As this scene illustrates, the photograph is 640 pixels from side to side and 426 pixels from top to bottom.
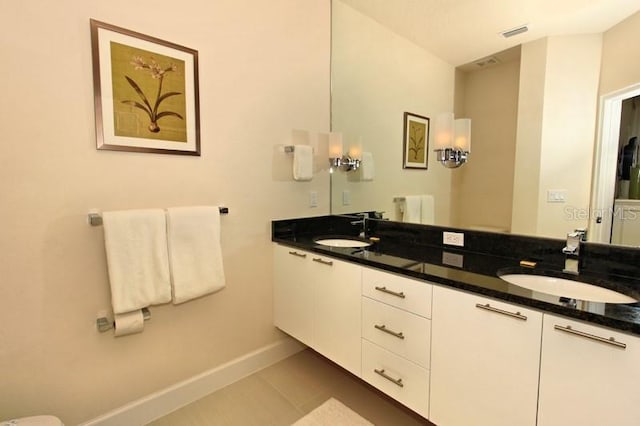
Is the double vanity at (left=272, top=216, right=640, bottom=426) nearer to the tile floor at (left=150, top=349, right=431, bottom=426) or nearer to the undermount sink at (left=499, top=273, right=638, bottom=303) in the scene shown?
the undermount sink at (left=499, top=273, right=638, bottom=303)

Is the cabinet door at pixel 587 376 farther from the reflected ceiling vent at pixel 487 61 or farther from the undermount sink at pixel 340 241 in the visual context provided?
the reflected ceiling vent at pixel 487 61

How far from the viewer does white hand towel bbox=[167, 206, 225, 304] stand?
1.62 meters

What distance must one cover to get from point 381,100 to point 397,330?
1638 millimetres

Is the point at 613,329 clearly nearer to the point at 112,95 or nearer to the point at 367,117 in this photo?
the point at 367,117

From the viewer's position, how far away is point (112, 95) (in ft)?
4.78

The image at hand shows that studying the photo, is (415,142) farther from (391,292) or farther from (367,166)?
(391,292)

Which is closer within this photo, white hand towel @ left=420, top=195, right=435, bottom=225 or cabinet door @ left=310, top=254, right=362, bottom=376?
cabinet door @ left=310, top=254, right=362, bottom=376

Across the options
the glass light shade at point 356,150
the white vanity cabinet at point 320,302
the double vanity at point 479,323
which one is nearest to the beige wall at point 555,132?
the double vanity at point 479,323

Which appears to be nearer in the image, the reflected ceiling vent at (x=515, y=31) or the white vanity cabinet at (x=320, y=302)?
the reflected ceiling vent at (x=515, y=31)

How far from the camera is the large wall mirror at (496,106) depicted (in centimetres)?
129

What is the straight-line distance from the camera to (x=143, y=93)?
61.1 inches

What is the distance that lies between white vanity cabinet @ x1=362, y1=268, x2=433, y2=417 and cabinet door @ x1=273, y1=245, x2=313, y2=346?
1.49ft

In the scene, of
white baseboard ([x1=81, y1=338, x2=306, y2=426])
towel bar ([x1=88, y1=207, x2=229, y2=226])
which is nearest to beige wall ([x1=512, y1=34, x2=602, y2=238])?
white baseboard ([x1=81, y1=338, x2=306, y2=426])

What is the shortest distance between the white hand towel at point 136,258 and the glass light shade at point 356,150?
1.44m
